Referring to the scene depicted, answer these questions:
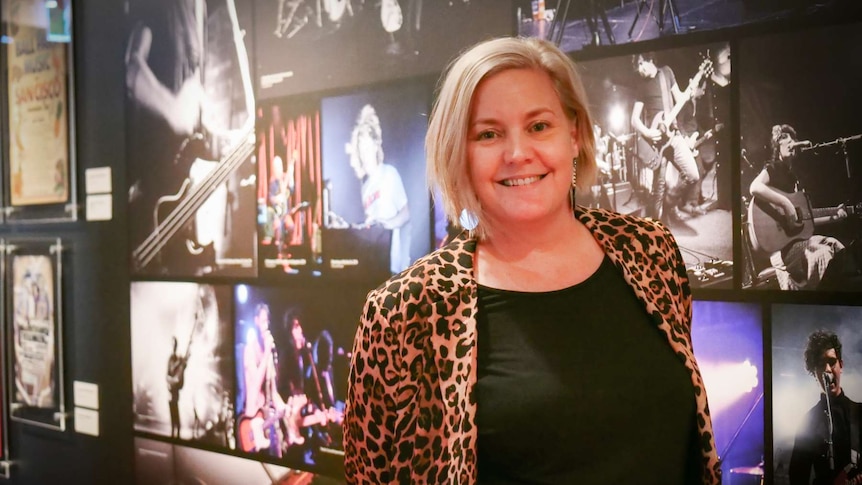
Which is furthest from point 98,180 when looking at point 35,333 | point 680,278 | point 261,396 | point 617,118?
point 680,278

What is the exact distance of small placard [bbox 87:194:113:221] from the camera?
2.76 meters

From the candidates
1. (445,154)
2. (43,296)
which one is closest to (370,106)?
(445,154)

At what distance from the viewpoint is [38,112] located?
115 inches

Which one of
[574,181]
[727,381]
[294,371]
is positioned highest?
[574,181]

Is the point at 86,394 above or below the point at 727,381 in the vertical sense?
below

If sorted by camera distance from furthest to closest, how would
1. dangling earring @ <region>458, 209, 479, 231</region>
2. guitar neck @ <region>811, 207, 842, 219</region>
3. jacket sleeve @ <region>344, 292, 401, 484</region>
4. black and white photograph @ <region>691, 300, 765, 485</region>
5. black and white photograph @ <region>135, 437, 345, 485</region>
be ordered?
black and white photograph @ <region>135, 437, 345, 485</region> → black and white photograph @ <region>691, 300, 765, 485</region> → guitar neck @ <region>811, 207, 842, 219</region> → dangling earring @ <region>458, 209, 479, 231</region> → jacket sleeve @ <region>344, 292, 401, 484</region>

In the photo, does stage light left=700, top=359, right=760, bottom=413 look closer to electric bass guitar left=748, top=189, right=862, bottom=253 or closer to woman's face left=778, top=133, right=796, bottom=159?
electric bass guitar left=748, top=189, right=862, bottom=253

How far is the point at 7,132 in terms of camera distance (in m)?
3.06

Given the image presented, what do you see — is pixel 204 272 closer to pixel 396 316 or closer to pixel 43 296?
pixel 43 296

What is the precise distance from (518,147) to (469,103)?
13 cm

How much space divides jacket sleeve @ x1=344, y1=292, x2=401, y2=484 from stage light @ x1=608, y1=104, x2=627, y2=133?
849 mm

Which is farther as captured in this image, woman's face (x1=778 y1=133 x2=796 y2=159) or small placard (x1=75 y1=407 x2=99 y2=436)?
small placard (x1=75 y1=407 x2=99 y2=436)

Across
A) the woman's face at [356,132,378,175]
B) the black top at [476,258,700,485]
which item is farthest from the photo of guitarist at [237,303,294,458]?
→ the black top at [476,258,700,485]

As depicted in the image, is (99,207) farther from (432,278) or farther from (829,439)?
(829,439)
